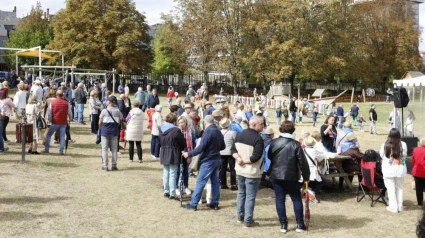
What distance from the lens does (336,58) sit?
49.7 m

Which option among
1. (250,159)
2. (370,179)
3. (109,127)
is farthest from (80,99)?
(250,159)

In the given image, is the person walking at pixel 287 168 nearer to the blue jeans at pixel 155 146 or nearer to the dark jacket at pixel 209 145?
the dark jacket at pixel 209 145

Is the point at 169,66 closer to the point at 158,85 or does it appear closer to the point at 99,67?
the point at 158,85

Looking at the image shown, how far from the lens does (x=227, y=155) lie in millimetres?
9461

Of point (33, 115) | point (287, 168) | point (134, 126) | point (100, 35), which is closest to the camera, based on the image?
point (287, 168)

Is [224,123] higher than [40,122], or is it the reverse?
[224,123]

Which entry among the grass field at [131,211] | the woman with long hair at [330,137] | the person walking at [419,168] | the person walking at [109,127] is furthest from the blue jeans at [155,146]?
the person walking at [419,168]

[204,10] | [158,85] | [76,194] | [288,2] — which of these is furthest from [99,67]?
[76,194]

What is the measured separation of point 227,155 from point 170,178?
1406 millimetres

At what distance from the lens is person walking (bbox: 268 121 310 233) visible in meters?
6.79

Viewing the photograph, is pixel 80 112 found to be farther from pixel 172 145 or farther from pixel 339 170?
pixel 339 170

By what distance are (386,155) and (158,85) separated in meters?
49.0

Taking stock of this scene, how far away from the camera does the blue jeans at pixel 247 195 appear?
7078mm

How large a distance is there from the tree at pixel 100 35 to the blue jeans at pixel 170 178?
4022 centimetres
